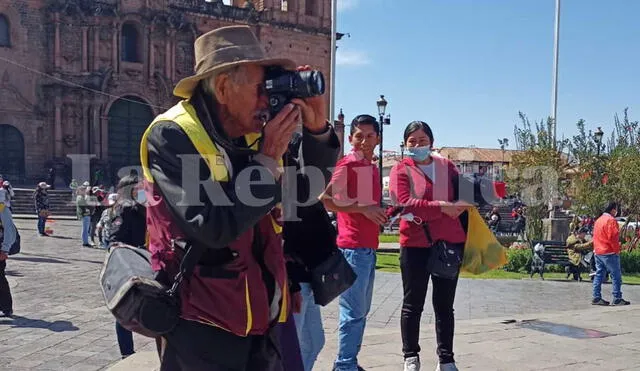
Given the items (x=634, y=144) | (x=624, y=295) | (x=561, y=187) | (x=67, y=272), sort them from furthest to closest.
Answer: (x=634, y=144)
(x=561, y=187)
(x=67, y=272)
(x=624, y=295)

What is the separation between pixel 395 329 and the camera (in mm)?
6695

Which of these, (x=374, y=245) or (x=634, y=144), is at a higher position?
(x=634, y=144)

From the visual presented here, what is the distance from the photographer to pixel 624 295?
10.6 meters

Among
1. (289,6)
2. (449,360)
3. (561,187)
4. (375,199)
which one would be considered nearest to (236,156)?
(375,199)

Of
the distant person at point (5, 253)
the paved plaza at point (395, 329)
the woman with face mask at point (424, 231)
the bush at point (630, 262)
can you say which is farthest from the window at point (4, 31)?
the woman with face mask at point (424, 231)

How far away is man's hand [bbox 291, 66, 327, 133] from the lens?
92.2 inches

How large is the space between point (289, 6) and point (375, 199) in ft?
125

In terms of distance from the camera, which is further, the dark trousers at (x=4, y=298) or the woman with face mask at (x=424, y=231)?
the dark trousers at (x=4, y=298)

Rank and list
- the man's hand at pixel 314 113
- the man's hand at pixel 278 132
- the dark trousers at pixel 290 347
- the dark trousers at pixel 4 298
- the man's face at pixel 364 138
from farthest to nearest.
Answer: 1. the dark trousers at pixel 4 298
2. the man's face at pixel 364 138
3. the dark trousers at pixel 290 347
4. the man's hand at pixel 314 113
5. the man's hand at pixel 278 132

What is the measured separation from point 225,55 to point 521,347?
430 cm

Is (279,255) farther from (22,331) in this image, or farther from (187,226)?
(22,331)

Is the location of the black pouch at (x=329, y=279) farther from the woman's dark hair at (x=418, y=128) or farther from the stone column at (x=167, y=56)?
the stone column at (x=167, y=56)

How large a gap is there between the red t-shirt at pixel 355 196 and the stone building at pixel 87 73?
30.4 metres

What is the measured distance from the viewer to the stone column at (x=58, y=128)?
33844mm
